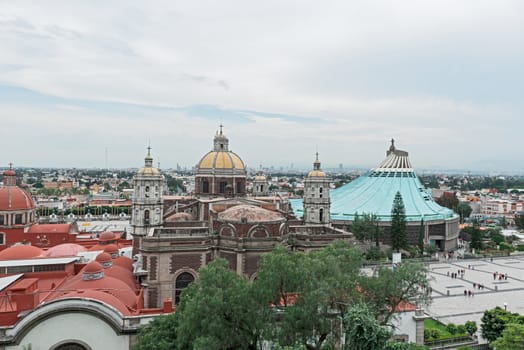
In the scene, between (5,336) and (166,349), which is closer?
(166,349)

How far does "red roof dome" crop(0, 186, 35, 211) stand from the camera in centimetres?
2747

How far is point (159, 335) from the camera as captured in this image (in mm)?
12547

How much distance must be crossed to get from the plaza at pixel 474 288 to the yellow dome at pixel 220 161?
16.8 metres

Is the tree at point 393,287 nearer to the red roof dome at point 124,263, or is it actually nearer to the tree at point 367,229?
the red roof dome at point 124,263

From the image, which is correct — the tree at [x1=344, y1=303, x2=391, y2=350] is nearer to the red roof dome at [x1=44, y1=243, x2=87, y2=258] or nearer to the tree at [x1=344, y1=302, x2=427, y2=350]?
the tree at [x1=344, y1=302, x2=427, y2=350]

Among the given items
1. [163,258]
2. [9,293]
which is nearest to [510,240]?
[163,258]

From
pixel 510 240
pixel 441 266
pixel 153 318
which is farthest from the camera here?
pixel 510 240

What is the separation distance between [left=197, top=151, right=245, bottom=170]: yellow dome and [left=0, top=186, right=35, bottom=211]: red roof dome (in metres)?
12.7

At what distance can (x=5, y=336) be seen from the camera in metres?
13.0

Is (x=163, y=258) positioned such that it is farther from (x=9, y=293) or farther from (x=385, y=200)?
(x=385, y=200)

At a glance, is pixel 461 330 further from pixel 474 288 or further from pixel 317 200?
pixel 317 200

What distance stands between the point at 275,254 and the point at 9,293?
33.9 feet

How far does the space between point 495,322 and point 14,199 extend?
30.1 metres

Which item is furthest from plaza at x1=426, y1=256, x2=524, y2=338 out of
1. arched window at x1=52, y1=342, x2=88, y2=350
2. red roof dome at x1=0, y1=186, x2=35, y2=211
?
red roof dome at x1=0, y1=186, x2=35, y2=211
